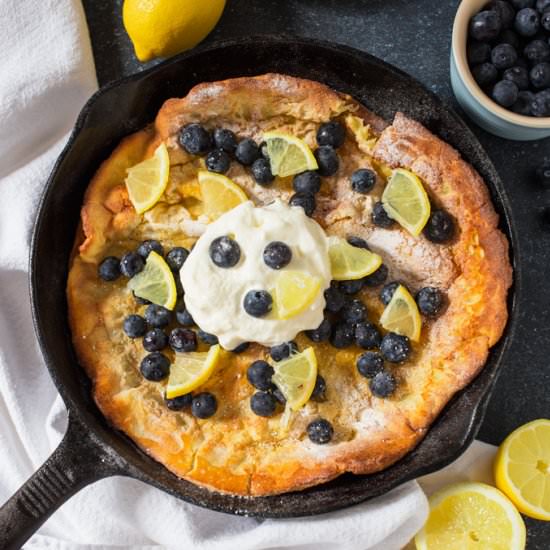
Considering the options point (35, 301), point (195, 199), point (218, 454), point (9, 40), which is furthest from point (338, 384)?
point (9, 40)

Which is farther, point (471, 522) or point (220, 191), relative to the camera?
point (471, 522)

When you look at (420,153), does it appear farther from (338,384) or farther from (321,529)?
(321,529)

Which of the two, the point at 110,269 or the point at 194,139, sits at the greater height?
the point at 194,139

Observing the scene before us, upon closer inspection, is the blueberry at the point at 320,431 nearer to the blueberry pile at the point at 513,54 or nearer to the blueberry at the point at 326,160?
the blueberry at the point at 326,160

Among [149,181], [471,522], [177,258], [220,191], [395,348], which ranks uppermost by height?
[149,181]

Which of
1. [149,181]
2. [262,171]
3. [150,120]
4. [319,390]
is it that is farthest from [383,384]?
[150,120]

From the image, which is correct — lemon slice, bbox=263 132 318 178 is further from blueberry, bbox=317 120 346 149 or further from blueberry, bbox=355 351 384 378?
blueberry, bbox=355 351 384 378

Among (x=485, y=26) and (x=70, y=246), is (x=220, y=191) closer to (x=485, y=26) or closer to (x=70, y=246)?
(x=70, y=246)
